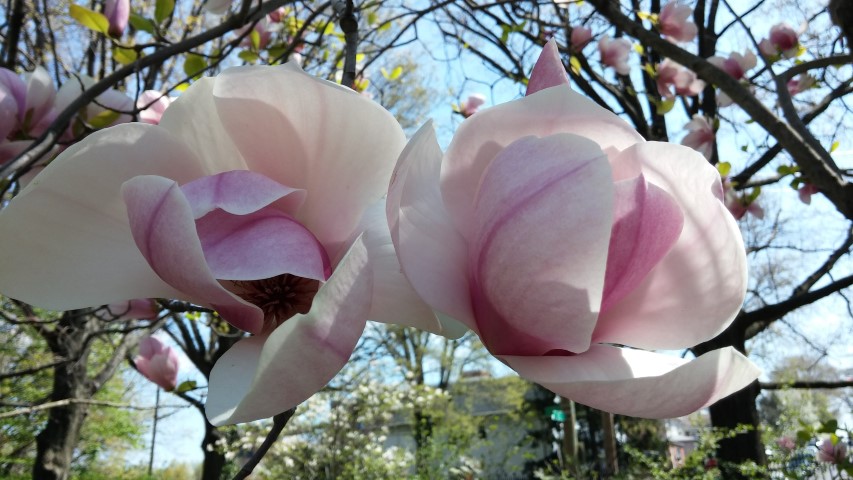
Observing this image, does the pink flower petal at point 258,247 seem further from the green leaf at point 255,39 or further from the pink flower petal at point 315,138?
the green leaf at point 255,39

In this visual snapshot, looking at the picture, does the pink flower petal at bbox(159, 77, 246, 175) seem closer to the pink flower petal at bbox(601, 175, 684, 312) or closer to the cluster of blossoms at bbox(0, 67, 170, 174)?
the pink flower petal at bbox(601, 175, 684, 312)

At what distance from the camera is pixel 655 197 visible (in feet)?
0.82

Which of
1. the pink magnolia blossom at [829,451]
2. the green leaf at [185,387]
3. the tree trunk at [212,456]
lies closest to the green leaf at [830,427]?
the pink magnolia blossom at [829,451]

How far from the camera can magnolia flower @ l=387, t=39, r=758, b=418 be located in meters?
0.22

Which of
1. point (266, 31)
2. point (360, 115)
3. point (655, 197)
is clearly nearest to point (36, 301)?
point (360, 115)

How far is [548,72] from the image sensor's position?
0.28 m

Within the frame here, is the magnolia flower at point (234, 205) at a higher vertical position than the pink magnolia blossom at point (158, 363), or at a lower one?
lower

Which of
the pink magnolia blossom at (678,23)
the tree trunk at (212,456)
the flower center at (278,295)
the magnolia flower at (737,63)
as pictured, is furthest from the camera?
the tree trunk at (212,456)

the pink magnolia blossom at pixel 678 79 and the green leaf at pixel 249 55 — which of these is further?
the pink magnolia blossom at pixel 678 79

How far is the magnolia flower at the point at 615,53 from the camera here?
228cm

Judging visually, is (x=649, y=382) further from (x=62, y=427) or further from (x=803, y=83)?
(x=62, y=427)

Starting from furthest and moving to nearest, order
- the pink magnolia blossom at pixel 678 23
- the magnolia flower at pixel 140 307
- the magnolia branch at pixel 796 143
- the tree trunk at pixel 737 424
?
the tree trunk at pixel 737 424 < the pink magnolia blossom at pixel 678 23 < the magnolia branch at pixel 796 143 < the magnolia flower at pixel 140 307

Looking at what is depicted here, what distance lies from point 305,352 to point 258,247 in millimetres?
69

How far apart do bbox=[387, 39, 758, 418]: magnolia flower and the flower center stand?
0.07 m
